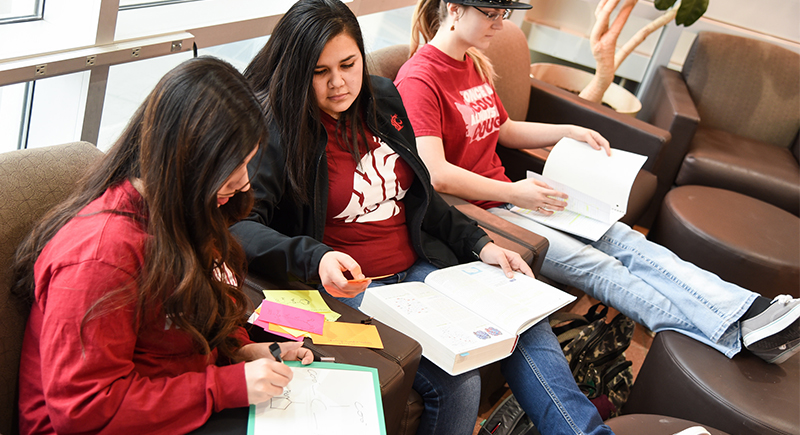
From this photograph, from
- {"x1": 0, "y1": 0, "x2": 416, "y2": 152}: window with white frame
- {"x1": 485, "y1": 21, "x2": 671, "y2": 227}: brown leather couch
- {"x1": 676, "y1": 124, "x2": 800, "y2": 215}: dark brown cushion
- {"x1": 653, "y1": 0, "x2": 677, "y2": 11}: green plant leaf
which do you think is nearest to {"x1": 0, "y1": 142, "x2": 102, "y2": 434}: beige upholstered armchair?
{"x1": 0, "y1": 0, "x2": 416, "y2": 152}: window with white frame

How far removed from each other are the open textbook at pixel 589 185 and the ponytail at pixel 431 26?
382 mm

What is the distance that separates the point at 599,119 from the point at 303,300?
1846 millimetres

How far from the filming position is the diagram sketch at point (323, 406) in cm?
85

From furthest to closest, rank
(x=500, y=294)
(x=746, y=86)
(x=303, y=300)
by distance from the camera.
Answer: (x=746, y=86) → (x=500, y=294) → (x=303, y=300)

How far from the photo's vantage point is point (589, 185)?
1.88m

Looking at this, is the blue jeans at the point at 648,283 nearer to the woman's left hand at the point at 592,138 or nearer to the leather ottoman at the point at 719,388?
the leather ottoman at the point at 719,388

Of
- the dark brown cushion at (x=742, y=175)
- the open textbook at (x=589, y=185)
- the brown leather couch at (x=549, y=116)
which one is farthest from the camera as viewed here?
the dark brown cushion at (x=742, y=175)

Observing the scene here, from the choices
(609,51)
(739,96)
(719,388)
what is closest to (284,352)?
(719,388)

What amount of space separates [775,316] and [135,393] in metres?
1.55

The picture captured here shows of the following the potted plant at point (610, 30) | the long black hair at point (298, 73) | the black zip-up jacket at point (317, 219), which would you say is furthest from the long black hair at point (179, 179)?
the potted plant at point (610, 30)

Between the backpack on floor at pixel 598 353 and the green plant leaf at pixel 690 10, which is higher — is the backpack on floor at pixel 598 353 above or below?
below

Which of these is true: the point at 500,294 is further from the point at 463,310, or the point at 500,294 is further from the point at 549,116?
the point at 549,116

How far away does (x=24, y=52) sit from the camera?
45.2 inches

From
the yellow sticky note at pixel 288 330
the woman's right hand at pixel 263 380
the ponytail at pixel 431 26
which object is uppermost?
the ponytail at pixel 431 26
